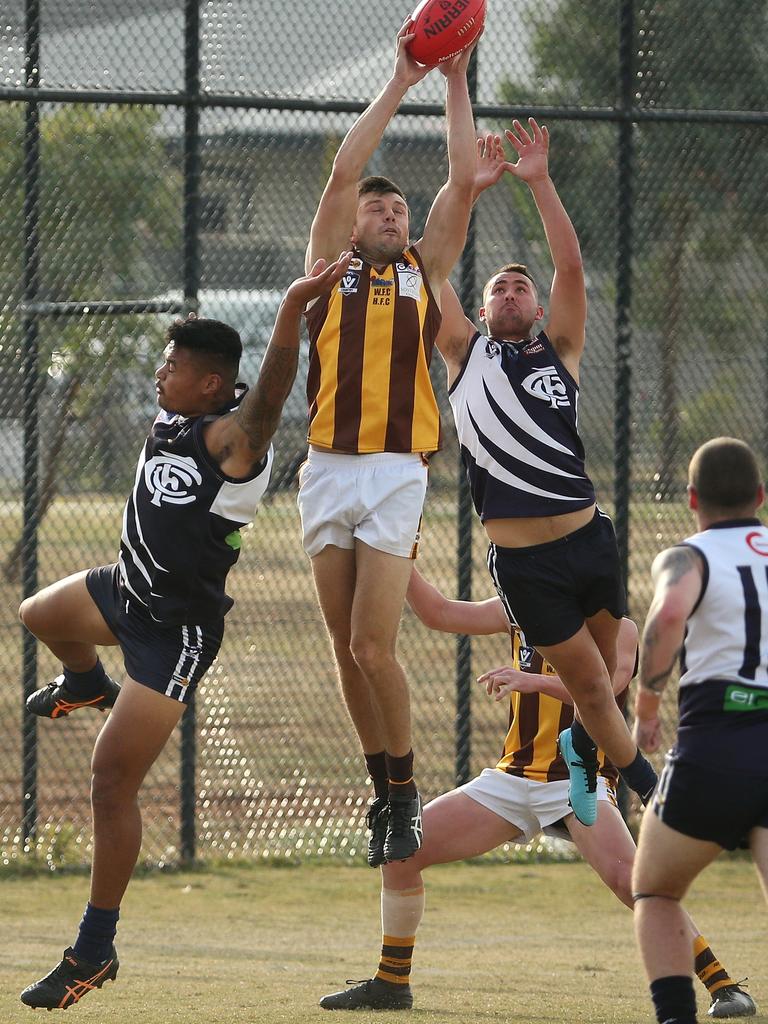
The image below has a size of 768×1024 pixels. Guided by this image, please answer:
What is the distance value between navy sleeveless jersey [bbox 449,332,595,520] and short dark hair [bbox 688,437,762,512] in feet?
4.71

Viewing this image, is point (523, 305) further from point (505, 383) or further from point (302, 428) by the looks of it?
point (302, 428)

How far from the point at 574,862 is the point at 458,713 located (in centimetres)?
114

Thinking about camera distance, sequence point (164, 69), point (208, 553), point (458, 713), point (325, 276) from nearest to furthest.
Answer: point (325, 276) → point (208, 553) → point (164, 69) → point (458, 713)

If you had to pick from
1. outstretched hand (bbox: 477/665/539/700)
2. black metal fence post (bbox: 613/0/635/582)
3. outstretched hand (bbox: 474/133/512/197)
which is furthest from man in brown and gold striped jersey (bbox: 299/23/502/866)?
black metal fence post (bbox: 613/0/635/582)

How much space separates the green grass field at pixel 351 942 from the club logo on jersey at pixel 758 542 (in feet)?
6.42

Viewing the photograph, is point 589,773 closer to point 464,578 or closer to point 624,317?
point 464,578

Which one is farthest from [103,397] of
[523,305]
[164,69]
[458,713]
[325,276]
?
[325,276]

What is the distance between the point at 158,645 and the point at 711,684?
190 cm

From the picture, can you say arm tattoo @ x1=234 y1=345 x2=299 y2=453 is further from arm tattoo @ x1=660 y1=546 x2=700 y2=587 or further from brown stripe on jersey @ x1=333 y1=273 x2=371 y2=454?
arm tattoo @ x1=660 y1=546 x2=700 y2=587

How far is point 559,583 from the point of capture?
17.7 feet

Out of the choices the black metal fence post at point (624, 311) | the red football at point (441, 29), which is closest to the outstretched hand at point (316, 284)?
the red football at point (441, 29)

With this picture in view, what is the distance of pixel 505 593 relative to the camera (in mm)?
5469

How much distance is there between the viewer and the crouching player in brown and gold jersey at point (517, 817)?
5.45 m

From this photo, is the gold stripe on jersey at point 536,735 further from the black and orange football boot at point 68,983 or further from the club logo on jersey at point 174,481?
the black and orange football boot at point 68,983
